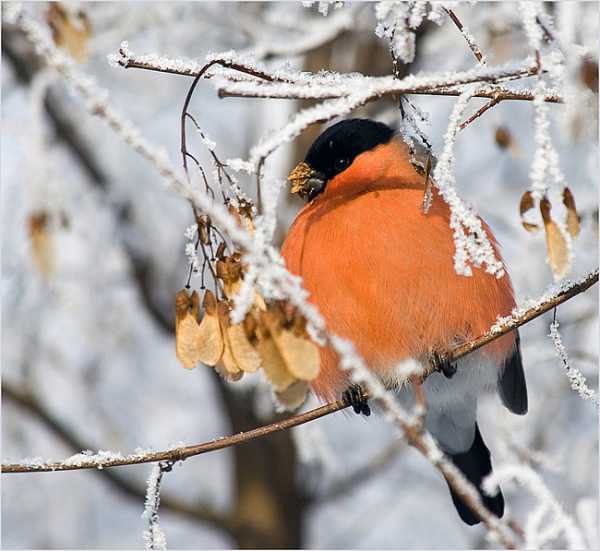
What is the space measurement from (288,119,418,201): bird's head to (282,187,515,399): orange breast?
3.0 inches

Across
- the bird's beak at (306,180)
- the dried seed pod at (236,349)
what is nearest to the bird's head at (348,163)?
the bird's beak at (306,180)

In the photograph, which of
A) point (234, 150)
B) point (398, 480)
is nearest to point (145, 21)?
point (234, 150)

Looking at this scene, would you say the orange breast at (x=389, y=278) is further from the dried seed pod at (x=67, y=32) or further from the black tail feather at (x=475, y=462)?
the black tail feather at (x=475, y=462)

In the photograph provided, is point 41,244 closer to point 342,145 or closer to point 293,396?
point 342,145

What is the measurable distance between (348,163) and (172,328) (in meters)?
2.01

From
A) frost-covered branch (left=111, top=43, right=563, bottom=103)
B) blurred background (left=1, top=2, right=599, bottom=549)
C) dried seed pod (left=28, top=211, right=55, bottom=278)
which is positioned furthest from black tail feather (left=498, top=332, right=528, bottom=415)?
frost-covered branch (left=111, top=43, right=563, bottom=103)

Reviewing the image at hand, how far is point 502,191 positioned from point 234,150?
4.29ft

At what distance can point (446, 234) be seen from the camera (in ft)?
A: 6.00

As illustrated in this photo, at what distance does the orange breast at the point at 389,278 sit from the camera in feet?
5.90

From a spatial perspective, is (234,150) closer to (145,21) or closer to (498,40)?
(145,21)

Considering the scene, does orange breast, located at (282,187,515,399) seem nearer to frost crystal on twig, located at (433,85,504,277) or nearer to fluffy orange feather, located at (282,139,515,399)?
fluffy orange feather, located at (282,139,515,399)

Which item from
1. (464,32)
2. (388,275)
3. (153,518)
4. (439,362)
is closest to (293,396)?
(153,518)

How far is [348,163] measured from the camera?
2035 mm

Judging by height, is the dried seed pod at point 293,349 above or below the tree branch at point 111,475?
below
